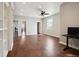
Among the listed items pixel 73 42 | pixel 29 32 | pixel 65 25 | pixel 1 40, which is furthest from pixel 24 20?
pixel 1 40

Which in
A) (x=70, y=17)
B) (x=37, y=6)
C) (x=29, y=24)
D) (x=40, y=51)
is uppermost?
(x=37, y=6)

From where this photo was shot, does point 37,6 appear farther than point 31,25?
No

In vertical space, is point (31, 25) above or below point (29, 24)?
below

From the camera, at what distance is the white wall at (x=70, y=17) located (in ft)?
21.0

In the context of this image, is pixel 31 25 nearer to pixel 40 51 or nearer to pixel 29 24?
pixel 29 24

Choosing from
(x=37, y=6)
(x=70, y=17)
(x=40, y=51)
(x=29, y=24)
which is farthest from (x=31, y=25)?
(x=40, y=51)

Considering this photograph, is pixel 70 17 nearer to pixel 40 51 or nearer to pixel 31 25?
pixel 40 51

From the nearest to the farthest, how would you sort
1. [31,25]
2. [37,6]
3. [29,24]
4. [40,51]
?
[40,51] → [37,6] → [29,24] → [31,25]

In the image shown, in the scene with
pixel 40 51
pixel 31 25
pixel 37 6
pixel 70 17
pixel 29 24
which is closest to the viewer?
pixel 40 51

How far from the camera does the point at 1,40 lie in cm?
339

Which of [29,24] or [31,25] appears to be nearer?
[29,24]

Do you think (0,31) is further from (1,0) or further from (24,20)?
(24,20)

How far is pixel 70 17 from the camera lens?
6805 mm

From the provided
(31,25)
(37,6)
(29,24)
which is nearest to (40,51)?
(37,6)
